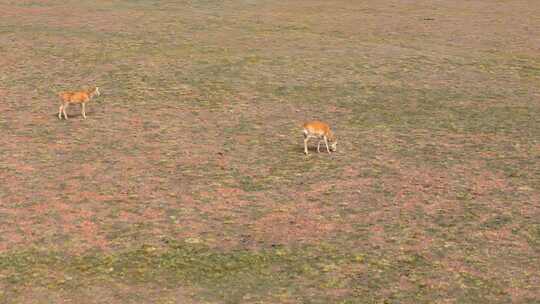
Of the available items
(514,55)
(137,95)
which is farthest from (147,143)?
(514,55)

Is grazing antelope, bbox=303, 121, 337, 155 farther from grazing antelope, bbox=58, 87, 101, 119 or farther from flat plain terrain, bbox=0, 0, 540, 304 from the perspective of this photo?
grazing antelope, bbox=58, 87, 101, 119

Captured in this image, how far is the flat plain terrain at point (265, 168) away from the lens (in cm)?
1120

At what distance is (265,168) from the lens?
50.9 feet

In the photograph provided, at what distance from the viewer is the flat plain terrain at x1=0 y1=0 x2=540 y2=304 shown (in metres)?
11.2

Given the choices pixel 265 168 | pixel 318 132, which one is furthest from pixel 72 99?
pixel 318 132

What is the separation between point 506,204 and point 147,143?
6.91 meters

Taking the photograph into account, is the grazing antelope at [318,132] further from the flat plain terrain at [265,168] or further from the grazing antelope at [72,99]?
the grazing antelope at [72,99]

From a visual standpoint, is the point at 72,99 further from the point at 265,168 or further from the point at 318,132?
the point at 318,132

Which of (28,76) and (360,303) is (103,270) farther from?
(28,76)

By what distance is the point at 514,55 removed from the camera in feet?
85.0

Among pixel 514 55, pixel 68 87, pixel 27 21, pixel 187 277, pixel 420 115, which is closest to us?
pixel 187 277

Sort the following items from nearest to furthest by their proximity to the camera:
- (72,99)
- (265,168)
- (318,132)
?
(265,168), (318,132), (72,99)

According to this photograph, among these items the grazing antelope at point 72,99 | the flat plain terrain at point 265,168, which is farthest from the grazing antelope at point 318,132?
the grazing antelope at point 72,99

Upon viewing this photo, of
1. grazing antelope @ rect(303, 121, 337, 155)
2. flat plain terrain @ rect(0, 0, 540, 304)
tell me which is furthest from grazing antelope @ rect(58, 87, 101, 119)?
grazing antelope @ rect(303, 121, 337, 155)
